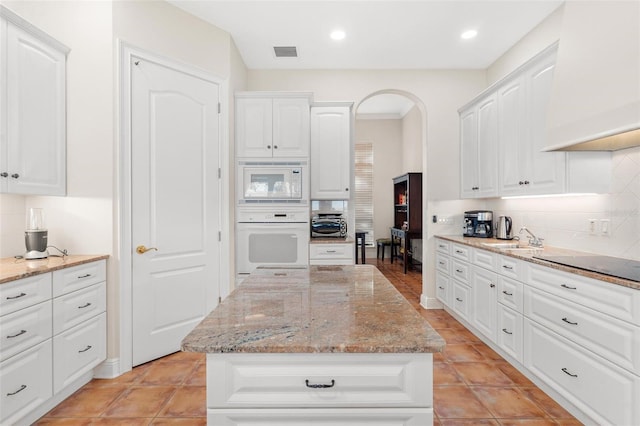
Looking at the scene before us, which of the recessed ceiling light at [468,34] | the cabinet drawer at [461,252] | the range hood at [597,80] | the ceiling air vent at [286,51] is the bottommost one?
the cabinet drawer at [461,252]

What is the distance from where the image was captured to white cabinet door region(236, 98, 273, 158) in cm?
356

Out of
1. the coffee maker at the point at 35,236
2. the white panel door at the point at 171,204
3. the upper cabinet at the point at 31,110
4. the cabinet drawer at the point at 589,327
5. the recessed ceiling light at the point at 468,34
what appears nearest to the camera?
the cabinet drawer at the point at 589,327

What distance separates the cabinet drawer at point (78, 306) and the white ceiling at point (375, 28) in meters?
2.43

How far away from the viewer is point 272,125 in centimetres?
360

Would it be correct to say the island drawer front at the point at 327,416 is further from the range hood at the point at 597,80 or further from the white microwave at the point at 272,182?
the white microwave at the point at 272,182

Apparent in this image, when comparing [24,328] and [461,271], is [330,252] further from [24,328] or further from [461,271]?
[24,328]

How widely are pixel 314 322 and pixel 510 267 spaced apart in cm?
211

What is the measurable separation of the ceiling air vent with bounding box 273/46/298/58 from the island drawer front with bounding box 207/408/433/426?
3.52 meters

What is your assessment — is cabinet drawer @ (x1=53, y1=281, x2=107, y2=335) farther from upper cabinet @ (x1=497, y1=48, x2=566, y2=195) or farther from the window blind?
the window blind

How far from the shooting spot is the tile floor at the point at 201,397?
200 cm

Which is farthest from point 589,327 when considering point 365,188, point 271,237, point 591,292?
point 365,188

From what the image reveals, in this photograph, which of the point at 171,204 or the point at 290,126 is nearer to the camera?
the point at 171,204

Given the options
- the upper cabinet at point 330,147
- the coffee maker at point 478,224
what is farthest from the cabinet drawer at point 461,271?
the upper cabinet at point 330,147

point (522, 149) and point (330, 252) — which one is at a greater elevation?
point (522, 149)
